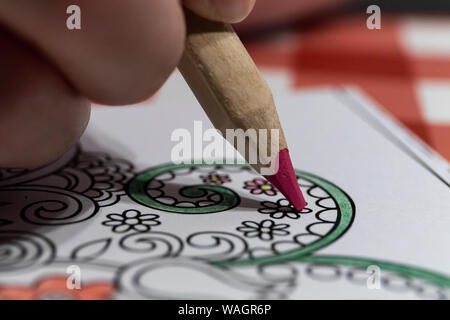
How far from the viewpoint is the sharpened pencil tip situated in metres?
0.34

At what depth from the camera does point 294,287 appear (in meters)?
0.28

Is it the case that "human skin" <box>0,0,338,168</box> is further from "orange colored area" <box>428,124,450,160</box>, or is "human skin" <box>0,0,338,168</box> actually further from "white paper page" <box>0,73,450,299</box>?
"orange colored area" <box>428,124,450,160</box>

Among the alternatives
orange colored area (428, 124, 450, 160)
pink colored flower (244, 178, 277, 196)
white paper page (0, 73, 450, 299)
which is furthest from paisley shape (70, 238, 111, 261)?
orange colored area (428, 124, 450, 160)

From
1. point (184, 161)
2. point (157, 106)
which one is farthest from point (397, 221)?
point (157, 106)

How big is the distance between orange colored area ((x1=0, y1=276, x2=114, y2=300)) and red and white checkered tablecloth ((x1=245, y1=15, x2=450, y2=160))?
293 mm

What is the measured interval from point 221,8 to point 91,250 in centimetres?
14

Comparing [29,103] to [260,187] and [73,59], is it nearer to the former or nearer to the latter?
[73,59]

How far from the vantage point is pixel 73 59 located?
0.95 feet

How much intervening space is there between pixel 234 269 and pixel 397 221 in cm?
10

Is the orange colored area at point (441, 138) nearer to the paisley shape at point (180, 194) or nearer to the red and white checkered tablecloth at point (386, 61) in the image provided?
the red and white checkered tablecloth at point (386, 61)

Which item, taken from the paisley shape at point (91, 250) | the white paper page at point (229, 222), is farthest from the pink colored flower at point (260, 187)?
the paisley shape at point (91, 250)

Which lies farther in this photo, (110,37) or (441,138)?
(441,138)

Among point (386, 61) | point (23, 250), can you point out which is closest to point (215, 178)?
point (23, 250)

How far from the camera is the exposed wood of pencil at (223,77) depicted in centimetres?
31
